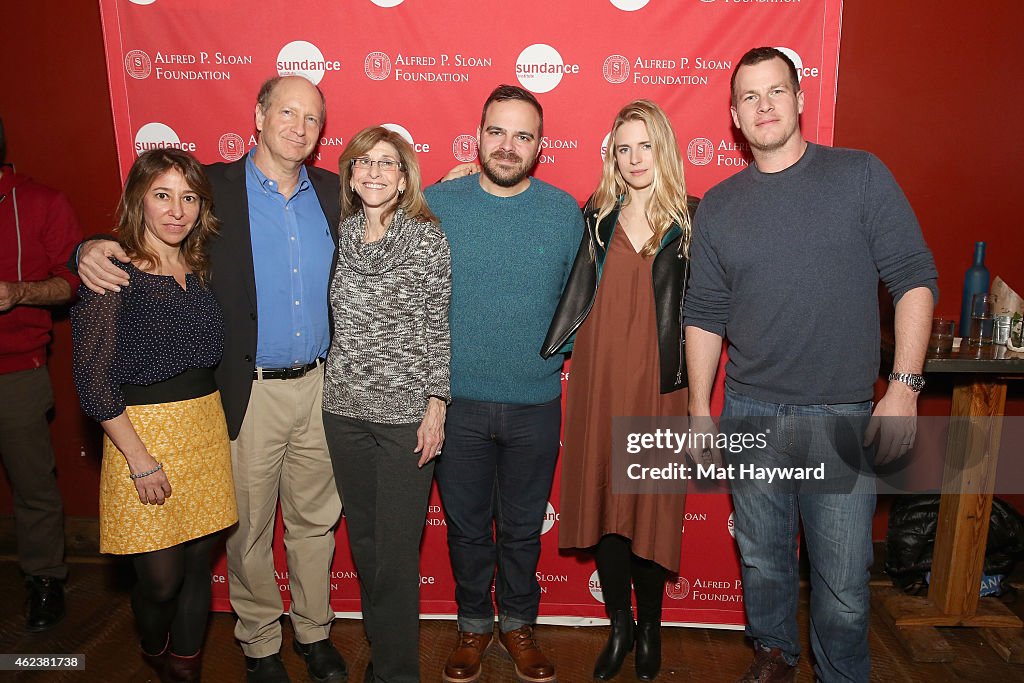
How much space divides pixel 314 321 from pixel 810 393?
1.66 m

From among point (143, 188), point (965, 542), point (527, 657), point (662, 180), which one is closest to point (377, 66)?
point (143, 188)

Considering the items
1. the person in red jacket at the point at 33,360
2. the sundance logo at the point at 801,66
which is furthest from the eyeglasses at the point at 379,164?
the sundance logo at the point at 801,66

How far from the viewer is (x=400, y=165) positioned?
2.32m

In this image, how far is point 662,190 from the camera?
97.2 inches

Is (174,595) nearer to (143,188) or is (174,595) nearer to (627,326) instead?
(143,188)

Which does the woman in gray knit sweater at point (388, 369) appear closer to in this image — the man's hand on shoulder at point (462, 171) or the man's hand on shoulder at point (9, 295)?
the man's hand on shoulder at point (462, 171)

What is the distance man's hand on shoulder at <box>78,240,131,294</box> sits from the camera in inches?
81.4

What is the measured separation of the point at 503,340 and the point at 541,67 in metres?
1.17

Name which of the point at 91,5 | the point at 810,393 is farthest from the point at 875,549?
the point at 91,5

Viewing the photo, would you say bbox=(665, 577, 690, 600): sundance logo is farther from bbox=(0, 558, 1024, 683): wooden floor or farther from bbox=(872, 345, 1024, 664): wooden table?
bbox=(872, 345, 1024, 664): wooden table

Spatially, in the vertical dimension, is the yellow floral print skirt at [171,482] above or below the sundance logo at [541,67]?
below

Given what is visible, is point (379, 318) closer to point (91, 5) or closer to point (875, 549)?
point (91, 5)

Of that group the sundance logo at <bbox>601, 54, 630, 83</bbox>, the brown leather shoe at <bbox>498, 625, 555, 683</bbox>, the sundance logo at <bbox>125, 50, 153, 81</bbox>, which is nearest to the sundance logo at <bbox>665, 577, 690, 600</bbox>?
the brown leather shoe at <bbox>498, 625, 555, 683</bbox>

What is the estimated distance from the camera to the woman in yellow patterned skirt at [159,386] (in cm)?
209
